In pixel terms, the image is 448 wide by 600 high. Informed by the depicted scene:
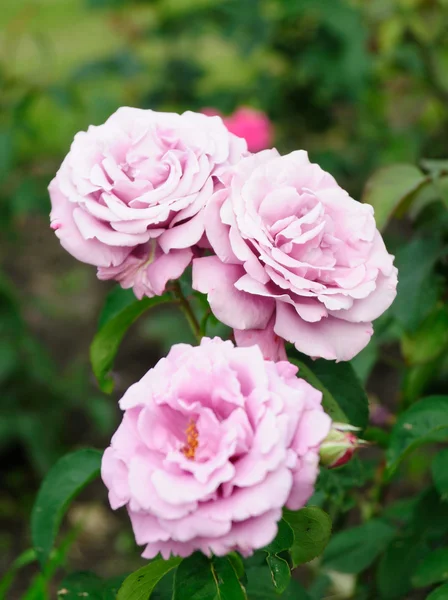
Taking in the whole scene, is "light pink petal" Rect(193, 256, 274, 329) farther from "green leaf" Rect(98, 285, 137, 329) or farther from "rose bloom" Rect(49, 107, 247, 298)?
"green leaf" Rect(98, 285, 137, 329)

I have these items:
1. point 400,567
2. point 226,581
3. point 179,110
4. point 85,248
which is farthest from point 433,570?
point 179,110

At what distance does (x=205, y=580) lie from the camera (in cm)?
63

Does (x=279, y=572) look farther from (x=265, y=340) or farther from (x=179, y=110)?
(x=179, y=110)

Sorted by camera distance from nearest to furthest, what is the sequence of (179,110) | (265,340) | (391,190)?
(265,340)
(391,190)
(179,110)

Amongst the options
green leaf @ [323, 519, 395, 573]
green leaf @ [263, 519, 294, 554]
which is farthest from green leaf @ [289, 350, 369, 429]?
green leaf @ [323, 519, 395, 573]

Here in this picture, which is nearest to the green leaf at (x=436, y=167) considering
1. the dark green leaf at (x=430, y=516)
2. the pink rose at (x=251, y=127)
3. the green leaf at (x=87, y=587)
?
the dark green leaf at (x=430, y=516)

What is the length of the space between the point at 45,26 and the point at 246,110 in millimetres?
3522

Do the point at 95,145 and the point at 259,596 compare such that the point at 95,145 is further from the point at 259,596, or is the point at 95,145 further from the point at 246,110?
the point at 246,110

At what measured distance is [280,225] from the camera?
2.14 feet

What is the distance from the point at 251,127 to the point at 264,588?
1.43 metres

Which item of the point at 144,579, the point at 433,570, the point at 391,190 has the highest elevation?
the point at 391,190

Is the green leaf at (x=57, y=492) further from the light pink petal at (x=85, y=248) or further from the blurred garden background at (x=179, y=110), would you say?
the blurred garden background at (x=179, y=110)

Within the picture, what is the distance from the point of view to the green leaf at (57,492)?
2.79ft

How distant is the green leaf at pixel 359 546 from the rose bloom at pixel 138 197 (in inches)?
23.9
